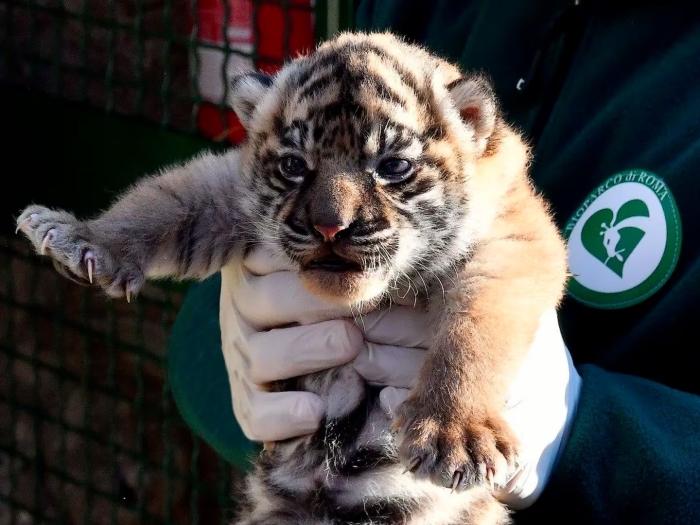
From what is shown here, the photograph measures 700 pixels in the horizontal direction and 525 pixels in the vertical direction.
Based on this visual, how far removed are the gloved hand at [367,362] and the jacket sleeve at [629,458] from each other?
8 cm

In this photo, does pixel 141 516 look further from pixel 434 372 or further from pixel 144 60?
pixel 434 372

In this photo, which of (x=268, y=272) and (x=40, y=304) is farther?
(x=40, y=304)

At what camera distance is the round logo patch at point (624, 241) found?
1.91m

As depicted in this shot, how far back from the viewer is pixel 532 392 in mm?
1881

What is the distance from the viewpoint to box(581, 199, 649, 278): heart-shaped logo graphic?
1949 millimetres

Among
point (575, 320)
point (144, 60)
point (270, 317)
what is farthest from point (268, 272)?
point (144, 60)

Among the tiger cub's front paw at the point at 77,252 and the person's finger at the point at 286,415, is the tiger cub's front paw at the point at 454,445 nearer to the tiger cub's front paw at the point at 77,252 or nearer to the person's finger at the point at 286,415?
the person's finger at the point at 286,415

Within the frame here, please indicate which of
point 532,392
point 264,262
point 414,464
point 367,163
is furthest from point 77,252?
point 532,392

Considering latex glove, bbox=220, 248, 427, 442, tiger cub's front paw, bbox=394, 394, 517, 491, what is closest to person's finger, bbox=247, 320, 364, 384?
latex glove, bbox=220, 248, 427, 442

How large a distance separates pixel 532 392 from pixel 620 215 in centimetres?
47

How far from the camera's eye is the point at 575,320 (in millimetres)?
2168

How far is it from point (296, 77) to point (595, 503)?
1132 millimetres

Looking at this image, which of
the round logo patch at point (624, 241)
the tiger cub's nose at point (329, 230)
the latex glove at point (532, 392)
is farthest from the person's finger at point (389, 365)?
the round logo patch at point (624, 241)

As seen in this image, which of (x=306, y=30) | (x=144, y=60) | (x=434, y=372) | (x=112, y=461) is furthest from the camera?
(x=112, y=461)
